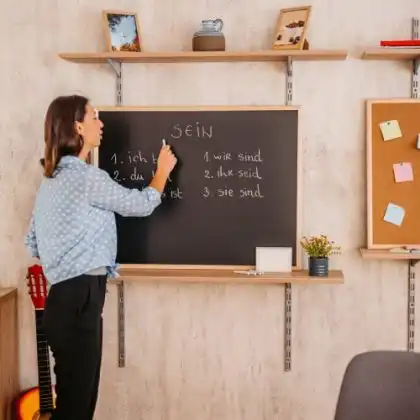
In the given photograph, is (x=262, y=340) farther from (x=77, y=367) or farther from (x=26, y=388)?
(x=26, y=388)

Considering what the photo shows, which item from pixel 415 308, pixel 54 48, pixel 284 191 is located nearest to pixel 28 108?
pixel 54 48

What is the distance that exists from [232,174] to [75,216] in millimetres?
773

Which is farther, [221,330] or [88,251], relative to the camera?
[221,330]

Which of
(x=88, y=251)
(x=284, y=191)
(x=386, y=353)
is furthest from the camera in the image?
(x=284, y=191)

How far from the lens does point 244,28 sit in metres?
3.21

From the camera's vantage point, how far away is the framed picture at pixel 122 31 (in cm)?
311

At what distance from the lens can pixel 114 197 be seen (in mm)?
2799

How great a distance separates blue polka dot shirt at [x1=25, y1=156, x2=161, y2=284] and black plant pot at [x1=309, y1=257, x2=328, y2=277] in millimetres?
803

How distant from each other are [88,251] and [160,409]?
978mm

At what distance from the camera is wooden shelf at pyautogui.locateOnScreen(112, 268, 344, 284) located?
3.00 metres

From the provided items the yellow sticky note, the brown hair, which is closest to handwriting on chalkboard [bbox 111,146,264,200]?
the brown hair

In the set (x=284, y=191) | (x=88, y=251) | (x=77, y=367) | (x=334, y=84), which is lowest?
(x=77, y=367)

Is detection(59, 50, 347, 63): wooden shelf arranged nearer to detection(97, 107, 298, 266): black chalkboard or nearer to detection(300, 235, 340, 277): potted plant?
detection(97, 107, 298, 266): black chalkboard

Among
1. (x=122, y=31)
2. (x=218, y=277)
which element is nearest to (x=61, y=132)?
Answer: (x=122, y=31)
